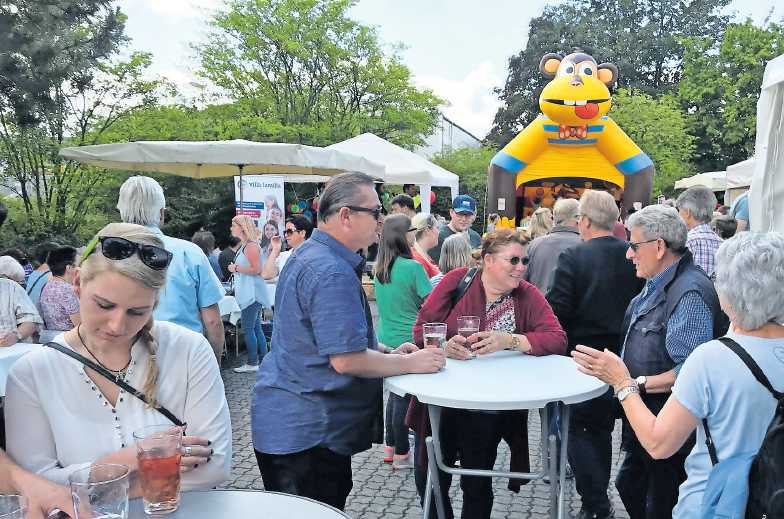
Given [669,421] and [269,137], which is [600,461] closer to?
[669,421]

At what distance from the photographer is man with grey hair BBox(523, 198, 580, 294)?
4.86 meters

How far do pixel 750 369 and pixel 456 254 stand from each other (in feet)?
10.4

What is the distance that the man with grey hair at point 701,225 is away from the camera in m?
4.90

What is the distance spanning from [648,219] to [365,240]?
4.64ft

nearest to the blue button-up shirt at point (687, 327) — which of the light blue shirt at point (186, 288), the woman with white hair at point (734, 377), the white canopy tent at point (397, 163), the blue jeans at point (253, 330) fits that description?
the woman with white hair at point (734, 377)

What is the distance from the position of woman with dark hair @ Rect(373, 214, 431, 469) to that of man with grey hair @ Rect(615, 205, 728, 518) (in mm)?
1636

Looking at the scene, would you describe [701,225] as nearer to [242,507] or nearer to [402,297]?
[402,297]

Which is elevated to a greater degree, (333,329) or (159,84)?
(159,84)

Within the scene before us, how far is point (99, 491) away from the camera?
1.38 m

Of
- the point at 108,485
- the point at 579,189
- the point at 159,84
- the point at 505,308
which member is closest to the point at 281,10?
the point at 159,84

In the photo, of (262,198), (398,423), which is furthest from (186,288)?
(262,198)

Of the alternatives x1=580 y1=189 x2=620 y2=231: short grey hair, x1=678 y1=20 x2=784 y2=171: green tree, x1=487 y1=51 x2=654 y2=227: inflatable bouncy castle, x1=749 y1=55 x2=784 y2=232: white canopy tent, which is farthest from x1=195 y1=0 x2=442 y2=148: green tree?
x1=749 y1=55 x2=784 y2=232: white canopy tent

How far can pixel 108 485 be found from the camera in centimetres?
138

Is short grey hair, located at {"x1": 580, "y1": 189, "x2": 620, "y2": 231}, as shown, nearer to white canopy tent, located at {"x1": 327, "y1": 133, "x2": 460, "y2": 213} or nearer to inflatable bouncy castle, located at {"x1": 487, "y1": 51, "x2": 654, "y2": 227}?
white canopy tent, located at {"x1": 327, "y1": 133, "x2": 460, "y2": 213}
